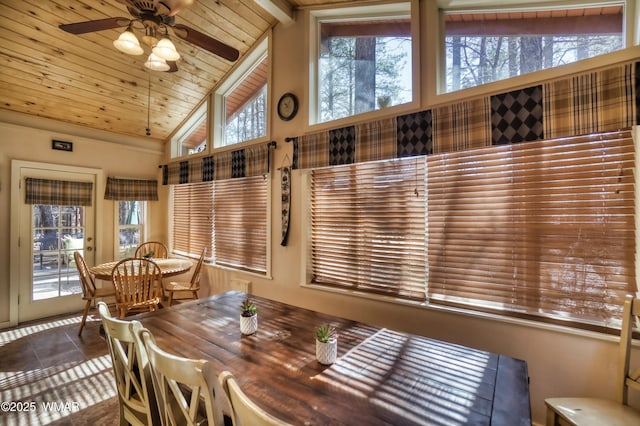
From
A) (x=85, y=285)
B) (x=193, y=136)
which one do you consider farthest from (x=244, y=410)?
(x=193, y=136)

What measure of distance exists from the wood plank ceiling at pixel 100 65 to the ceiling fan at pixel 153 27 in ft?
2.21

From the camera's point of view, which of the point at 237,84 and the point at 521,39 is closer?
the point at 521,39

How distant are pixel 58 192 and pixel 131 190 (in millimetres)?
837

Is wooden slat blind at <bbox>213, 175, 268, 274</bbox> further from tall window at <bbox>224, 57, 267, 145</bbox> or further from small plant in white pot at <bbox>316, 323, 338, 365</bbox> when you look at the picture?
small plant in white pot at <bbox>316, 323, 338, 365</bbox>

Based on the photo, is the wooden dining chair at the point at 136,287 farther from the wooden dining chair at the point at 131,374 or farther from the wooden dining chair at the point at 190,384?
the wooden dining chair at the point at 190,384

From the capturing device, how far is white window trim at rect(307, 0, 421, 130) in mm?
2236

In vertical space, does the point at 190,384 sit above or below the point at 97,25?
below

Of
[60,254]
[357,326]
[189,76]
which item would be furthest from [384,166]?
[60,254]

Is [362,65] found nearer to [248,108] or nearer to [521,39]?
[521,39]

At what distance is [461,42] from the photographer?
2.19 meters

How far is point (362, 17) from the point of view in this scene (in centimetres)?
273

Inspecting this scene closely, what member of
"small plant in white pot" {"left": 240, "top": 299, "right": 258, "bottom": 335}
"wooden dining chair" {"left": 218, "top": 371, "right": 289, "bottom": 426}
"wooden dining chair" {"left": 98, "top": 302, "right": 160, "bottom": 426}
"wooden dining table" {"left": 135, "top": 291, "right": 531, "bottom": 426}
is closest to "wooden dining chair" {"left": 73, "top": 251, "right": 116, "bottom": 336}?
"wooden dining table" {"left": 135, "top": 291, "right": 531, "bottom": 426}

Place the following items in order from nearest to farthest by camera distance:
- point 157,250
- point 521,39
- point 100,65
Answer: point 521,39 → point 100,65 → point 157,250

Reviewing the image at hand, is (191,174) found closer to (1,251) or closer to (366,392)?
(1,251)
